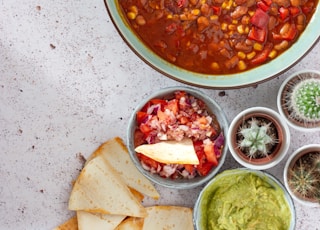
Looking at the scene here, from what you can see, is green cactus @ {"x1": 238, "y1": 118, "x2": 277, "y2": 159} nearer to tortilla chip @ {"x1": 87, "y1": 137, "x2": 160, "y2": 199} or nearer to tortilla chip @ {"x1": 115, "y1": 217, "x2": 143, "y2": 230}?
tortilla chip @ {"x1": 87, "y1": 137, "x2": 160, "y2": 199}

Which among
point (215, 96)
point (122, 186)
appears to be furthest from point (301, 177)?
point (122, 186)

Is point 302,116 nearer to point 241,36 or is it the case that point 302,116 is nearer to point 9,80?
point 241,36

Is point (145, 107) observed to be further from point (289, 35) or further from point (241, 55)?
point (289, 35)

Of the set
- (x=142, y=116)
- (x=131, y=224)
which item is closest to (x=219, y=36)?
(x=142, y=116)

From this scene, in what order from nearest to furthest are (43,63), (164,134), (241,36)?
(241,36)
(164,134)
(43,63)

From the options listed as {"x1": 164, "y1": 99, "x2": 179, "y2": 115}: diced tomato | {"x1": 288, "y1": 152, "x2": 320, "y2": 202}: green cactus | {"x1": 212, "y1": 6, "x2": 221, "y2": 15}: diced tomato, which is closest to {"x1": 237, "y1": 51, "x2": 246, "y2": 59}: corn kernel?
{"x1": 212, "y1": 6, "x2": 221, "y2": 15}: diced tomato
